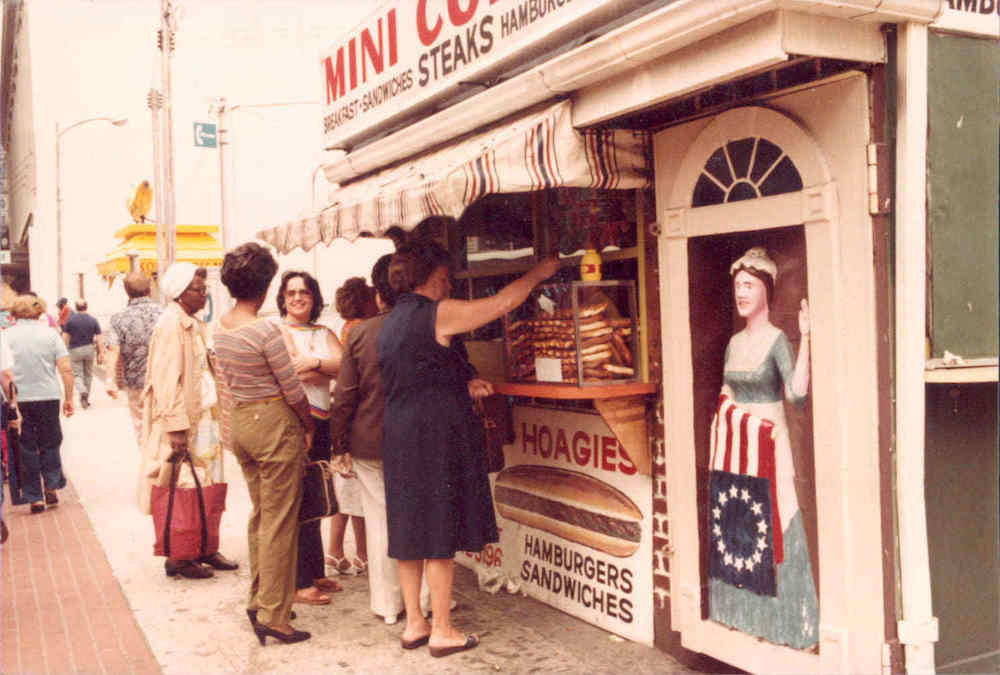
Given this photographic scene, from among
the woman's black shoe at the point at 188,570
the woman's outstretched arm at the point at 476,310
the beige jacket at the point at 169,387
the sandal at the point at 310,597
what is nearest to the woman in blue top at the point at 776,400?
the woman's outstretched arm at the point at 476,310

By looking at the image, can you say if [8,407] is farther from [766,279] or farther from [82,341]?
[82,341]

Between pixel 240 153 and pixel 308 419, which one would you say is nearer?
pixel 308 419

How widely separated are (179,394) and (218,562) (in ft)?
4.06

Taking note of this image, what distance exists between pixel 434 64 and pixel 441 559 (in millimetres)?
2920

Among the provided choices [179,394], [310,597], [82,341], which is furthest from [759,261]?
[82,341]

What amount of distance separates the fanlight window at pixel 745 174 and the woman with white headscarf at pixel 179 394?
3264 mm

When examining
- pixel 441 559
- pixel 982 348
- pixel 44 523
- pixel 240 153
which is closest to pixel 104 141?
pixel 240 153

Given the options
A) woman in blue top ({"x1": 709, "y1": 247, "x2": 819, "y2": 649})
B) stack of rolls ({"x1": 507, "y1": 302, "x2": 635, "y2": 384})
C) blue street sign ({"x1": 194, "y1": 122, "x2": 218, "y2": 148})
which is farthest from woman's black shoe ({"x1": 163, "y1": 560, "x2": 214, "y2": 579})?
blue street sign ({"x1": 194, "y1": 122, "x2": 218, "y2": 148})

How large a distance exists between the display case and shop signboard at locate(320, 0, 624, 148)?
3.92ft

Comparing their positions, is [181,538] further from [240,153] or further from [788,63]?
[240,153]

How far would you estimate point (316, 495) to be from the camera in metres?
4.86

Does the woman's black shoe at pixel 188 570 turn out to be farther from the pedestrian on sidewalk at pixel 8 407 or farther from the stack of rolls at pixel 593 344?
the stack of rolls at pixel 593 344

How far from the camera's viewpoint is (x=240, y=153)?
2230 cm

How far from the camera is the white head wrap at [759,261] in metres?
3.57
